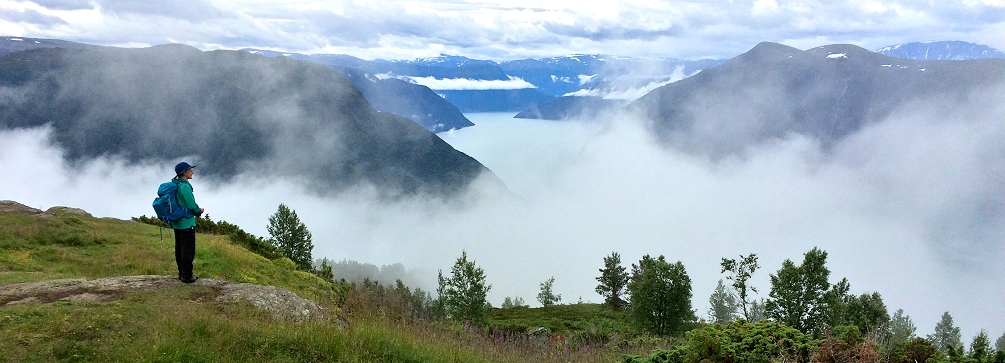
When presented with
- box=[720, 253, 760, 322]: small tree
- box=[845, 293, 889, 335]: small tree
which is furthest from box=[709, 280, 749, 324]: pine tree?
Answer: box=[720, 253, 760, 322]: small tree

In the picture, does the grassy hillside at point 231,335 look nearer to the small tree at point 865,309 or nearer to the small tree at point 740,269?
the small tree at point 740,269

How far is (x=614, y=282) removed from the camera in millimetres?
67312

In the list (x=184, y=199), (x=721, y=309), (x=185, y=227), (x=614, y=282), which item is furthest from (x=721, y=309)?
(x=184, y=199)

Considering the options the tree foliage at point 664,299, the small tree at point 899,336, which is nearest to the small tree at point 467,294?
the tree foliage at point 664,299

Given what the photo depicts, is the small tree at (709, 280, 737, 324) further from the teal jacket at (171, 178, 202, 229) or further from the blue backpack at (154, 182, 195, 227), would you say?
the blue backpack at (154, 182, 195, 227)

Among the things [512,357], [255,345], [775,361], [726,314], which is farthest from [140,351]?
[726,314]

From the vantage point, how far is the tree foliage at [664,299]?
38.1 meters

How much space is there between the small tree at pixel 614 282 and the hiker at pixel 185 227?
6067cm

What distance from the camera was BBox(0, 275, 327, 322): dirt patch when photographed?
8334 mm

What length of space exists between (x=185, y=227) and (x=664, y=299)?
35391mm

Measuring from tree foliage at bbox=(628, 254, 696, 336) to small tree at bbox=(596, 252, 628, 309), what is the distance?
27522 millimetres

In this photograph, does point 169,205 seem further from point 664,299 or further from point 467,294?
point 664,299

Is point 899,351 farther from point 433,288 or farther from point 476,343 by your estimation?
point 433,288

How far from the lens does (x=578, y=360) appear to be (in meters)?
7.87
